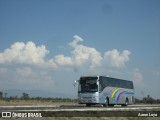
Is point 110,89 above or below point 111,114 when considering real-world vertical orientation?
above

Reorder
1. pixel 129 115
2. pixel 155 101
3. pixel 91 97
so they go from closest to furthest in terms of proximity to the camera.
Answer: pixel 129 115
pixel 91 97
pixel 155 101

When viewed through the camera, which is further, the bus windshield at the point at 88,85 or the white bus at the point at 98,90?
the bus windshield at the point at 88,85

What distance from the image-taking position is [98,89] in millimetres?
40344

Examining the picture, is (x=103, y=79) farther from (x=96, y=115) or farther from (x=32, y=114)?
(x=32, y=114)

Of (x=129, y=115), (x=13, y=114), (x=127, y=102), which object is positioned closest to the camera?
Result: (x=13, y=114)

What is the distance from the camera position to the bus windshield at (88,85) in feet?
133

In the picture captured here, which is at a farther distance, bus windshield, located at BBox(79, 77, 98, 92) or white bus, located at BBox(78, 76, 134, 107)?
bus windshield, located at BBox(79, 77, 98, 92)

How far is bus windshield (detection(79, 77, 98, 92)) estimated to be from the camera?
4047cm

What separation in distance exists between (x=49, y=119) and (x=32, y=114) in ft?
3.57

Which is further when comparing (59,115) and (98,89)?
(98,89)

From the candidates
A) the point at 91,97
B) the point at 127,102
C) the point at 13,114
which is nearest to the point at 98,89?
the point at 91,97

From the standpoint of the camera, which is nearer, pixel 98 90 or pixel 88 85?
pixel 98 90

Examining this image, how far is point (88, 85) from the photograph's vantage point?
40.8 meters

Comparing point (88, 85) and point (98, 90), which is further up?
point (88, 85)
